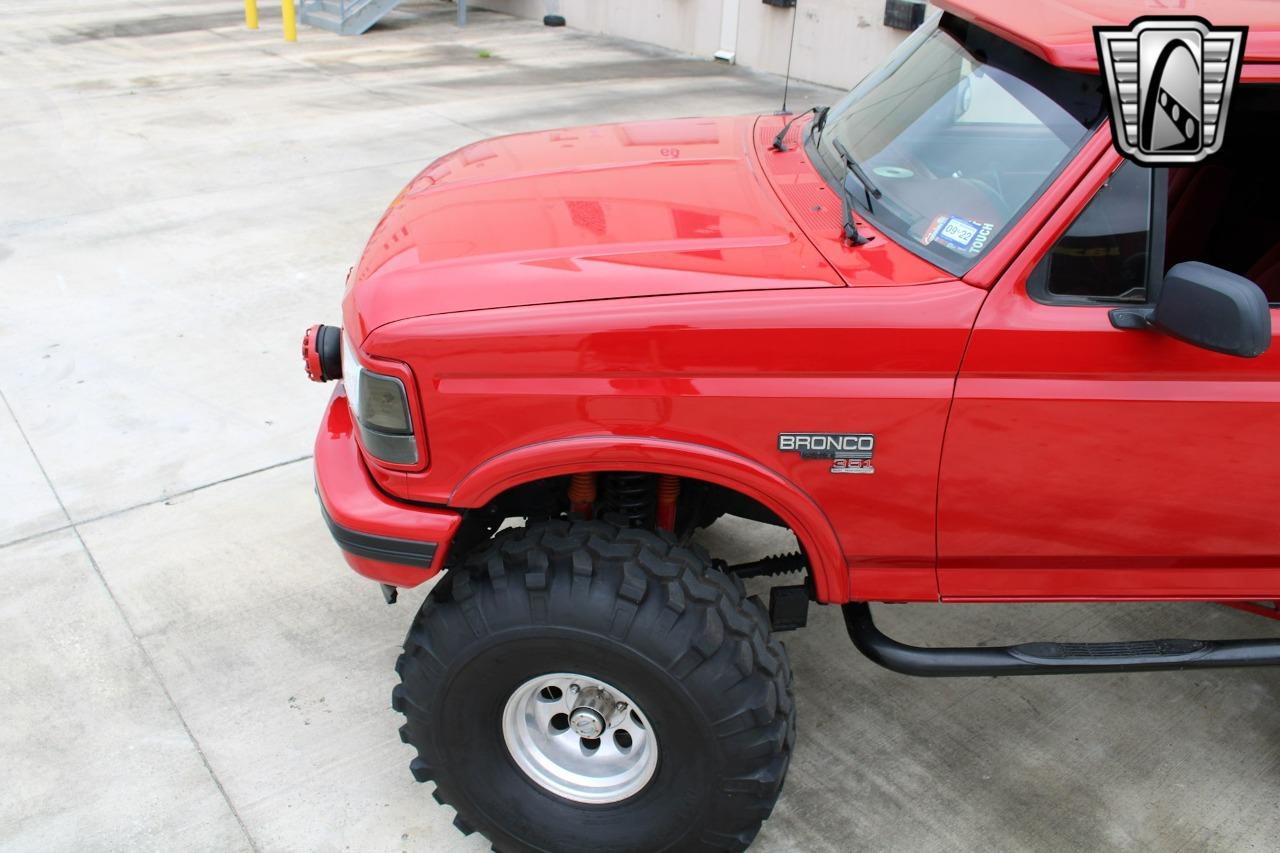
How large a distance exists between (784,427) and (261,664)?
6.78 ft

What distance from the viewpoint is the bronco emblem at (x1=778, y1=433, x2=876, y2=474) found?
2568 mm

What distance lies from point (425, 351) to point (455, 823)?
1283 millimetres

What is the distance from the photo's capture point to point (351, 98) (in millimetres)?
11047

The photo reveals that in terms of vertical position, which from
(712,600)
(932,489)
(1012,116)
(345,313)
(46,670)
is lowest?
(46,670)

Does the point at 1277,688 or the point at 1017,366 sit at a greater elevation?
the point at 1017,366

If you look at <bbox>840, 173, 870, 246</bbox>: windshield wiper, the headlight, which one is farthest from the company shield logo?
the headlight

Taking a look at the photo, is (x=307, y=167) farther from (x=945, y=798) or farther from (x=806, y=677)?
(x=945, y=798)

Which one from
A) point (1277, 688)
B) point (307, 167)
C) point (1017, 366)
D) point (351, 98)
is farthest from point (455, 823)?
point (351, 98)

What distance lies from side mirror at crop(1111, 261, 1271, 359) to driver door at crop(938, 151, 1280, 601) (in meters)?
0.13

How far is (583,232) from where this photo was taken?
2.85 metres

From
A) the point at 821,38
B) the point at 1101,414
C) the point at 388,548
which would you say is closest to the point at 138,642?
the point at 388,548

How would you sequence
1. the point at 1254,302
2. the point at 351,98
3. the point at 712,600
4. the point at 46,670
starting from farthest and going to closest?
the point at 351,98, the point at 46,670, the point at 712,600, the point at 1254,302

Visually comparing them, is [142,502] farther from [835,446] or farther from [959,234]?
[959,234]

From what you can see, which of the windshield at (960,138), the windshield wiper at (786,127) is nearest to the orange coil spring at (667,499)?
the windshield at (960,138)
